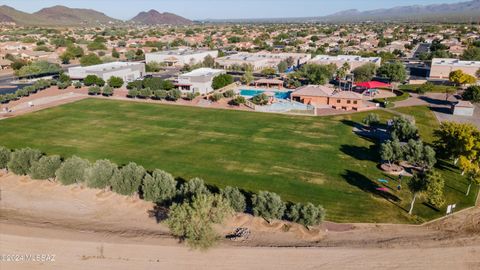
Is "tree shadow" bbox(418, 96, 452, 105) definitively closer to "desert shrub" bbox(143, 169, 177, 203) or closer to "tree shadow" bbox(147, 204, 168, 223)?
"desert shrub" bbox(143, 169, 177, 203)

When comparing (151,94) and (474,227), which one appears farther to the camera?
(151,94)

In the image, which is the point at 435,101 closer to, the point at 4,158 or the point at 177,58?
the point at 4,158

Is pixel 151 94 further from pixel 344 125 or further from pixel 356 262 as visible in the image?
pixel 356 262

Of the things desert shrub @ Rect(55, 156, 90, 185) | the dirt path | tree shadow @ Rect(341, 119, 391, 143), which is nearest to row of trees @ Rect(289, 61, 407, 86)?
tree shadow @ Rect(341, 119, 391, 143)

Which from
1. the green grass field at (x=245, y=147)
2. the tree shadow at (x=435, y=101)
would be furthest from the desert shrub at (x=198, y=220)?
Answer: the tree shadow at (x=435, y=101)

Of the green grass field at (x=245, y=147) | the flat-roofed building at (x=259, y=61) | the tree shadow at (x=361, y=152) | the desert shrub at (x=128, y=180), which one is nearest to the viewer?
the desert shrub at (x=128, y=180)

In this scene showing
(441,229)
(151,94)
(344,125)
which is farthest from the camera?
(151,94)

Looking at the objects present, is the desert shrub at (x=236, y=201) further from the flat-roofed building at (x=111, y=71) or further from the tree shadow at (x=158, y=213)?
the flat-roofed building at (x=111, y=71)

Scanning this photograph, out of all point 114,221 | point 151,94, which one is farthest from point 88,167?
point 151,94
